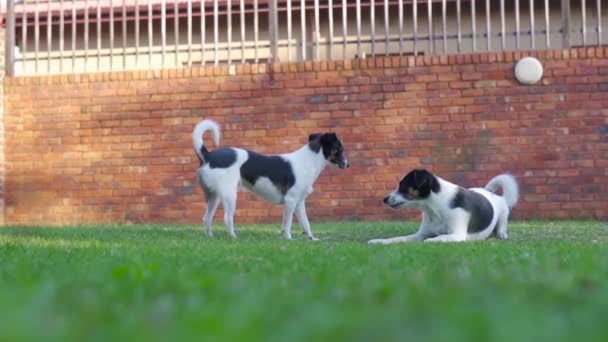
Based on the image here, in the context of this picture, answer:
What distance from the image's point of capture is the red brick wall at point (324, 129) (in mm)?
12320

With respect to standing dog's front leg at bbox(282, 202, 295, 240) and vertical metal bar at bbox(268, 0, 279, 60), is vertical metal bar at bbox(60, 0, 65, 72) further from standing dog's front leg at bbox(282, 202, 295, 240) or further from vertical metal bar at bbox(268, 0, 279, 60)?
standing dog's front leg at bbox(282, 202, 295, 240)

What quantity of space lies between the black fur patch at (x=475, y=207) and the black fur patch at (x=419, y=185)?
226 mm

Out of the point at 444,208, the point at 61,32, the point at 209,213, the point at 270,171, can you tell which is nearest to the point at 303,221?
the point at 270,171

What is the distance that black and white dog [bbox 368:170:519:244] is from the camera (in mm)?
7988

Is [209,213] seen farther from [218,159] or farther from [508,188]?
[508,188]

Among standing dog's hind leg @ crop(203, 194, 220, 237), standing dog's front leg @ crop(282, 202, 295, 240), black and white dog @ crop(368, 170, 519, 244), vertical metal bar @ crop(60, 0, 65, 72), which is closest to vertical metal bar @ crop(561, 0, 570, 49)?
black and white dog @ crop(368, 170, 519, 244)

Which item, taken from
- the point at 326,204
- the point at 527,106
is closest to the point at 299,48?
the point at 326,204

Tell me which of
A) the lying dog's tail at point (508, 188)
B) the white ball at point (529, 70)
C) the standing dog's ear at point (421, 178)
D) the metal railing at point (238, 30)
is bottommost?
the lying dog's tail at point (508, 188)

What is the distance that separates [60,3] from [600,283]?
40.8 ft

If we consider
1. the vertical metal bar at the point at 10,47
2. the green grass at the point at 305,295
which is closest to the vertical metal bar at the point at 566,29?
the green grass at the point at 305,295

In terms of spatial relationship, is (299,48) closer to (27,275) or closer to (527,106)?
(527,106)

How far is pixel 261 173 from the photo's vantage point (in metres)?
8.83

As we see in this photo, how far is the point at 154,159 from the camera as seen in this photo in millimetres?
13266

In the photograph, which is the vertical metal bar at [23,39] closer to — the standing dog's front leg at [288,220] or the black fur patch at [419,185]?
the standing dog's front leg at [288,220]
